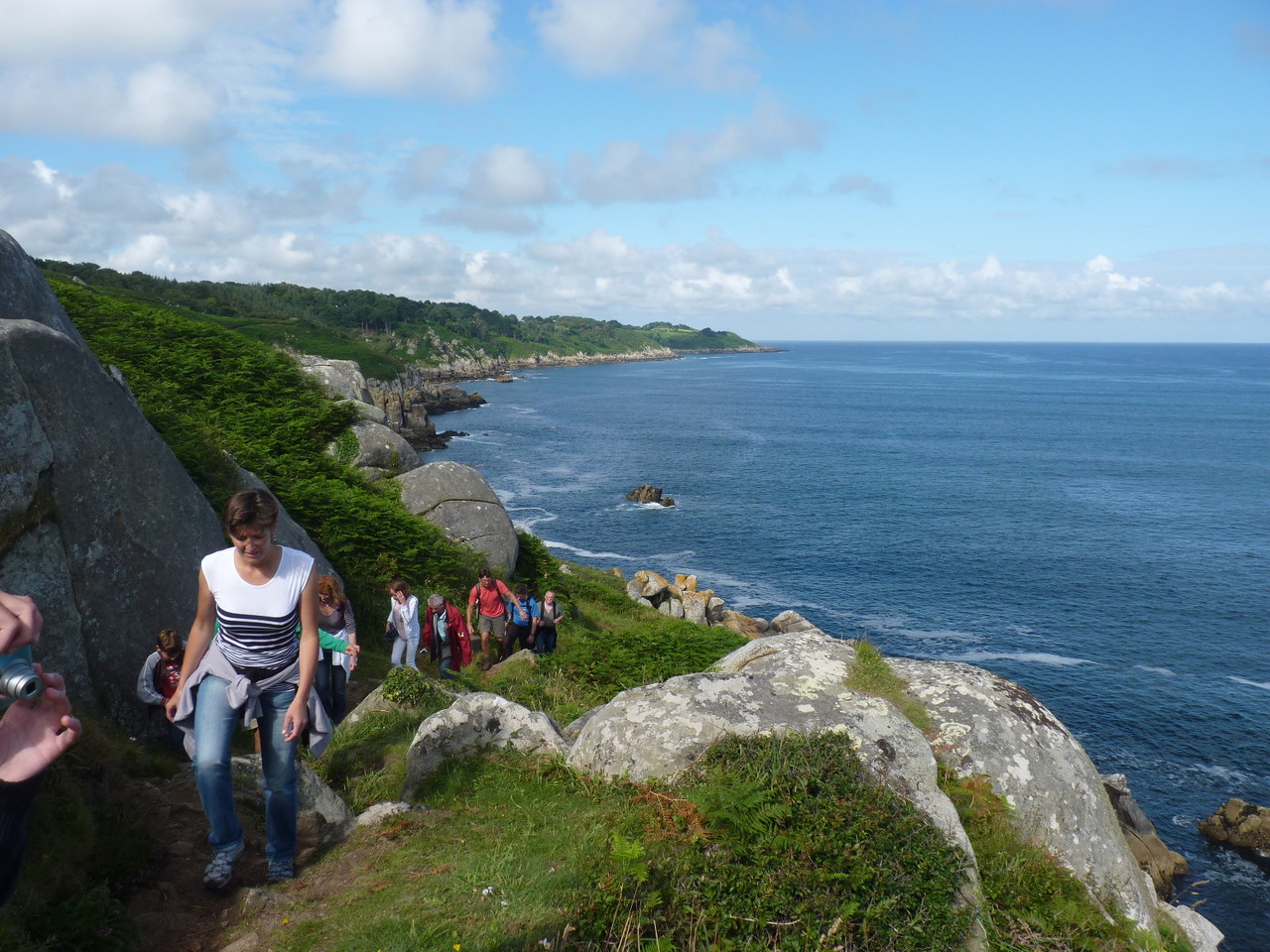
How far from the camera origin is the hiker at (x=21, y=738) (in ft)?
10.5

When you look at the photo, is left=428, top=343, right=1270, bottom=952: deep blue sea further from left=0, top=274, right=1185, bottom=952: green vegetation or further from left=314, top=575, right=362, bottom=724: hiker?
left=314, top=575, right=362, bottom=724: hiker

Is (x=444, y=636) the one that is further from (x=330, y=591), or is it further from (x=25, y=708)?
(x=25, y=708)

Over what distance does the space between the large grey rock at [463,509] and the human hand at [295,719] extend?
1651 cm

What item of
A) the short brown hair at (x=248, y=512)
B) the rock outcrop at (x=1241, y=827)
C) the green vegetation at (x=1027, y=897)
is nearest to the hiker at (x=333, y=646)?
the short brown hair at (x=248, y=512)

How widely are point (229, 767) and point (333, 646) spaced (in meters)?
4.02

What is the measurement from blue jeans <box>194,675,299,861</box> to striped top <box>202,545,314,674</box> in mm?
262

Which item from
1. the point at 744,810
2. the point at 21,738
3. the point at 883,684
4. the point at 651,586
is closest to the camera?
the point at 21,738

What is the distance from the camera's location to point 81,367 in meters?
9.18

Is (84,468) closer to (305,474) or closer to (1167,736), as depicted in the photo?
(305,474)

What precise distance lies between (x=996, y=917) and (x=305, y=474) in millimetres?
18639

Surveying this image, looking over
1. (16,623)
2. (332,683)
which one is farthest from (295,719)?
(332,683)

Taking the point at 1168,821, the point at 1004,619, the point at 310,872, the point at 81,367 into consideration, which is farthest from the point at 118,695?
the point at 1004,619

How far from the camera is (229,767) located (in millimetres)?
5539

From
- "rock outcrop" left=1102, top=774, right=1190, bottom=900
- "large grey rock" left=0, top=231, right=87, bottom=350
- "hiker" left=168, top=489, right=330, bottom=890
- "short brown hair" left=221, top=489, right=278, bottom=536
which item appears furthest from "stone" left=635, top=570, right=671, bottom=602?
"short brown hair" left=221, top=489, right=278, bottom=536
